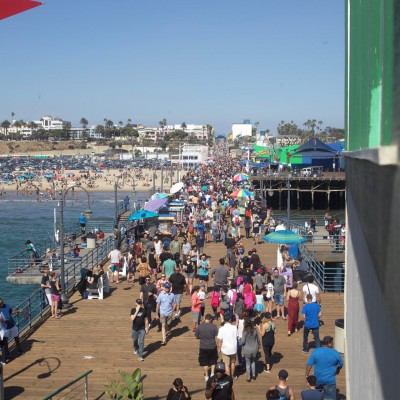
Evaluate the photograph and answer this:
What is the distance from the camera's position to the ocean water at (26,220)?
90.8 feet

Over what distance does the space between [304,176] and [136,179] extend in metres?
46.2

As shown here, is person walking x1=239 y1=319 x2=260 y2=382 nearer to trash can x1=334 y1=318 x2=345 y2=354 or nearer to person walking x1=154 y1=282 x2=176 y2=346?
trash can x1=334 y1=318 x2=345 y2=354

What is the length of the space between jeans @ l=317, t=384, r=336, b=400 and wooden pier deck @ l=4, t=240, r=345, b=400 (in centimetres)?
113

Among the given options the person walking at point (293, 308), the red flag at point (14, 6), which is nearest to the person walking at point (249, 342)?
the person walking at point (293, 308)

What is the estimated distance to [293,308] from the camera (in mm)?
11680

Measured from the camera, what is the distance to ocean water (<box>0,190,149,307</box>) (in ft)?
90.8

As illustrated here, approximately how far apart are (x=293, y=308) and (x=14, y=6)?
7777 millimetres

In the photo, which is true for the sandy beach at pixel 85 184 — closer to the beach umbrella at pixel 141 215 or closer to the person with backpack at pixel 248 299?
the beach umbrella at pixel 141 215

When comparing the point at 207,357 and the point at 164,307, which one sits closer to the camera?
the point at 207,357

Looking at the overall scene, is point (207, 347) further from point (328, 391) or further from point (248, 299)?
point (248, 299)

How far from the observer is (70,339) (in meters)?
11.9

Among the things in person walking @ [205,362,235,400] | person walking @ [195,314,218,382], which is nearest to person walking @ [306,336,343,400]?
person walking @ [205,362,235,400]

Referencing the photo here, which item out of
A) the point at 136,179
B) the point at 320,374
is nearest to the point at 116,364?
the point at 320,374

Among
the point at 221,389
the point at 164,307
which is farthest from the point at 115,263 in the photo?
the point at 221,389
